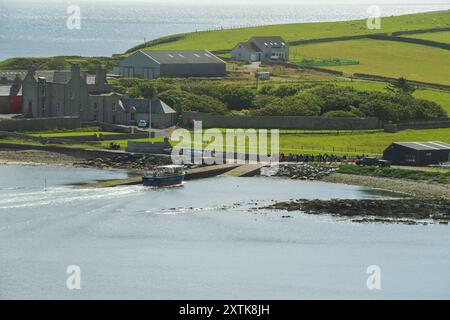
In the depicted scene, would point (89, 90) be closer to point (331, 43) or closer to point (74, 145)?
point (74, 145)

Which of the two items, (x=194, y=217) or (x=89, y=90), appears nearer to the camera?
(x=194, y=217)

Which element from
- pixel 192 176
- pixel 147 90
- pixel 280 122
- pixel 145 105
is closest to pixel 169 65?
pixel 147 90

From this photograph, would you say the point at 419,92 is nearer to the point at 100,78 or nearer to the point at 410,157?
the point at 100,78

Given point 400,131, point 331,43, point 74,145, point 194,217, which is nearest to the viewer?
point 194,217

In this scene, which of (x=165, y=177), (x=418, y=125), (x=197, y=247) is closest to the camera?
(x=197, y=247)

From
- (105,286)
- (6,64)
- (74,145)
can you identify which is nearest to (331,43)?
(6,64)
